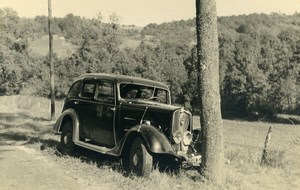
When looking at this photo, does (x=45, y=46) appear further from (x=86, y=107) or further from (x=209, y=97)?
(x=209, y=97)

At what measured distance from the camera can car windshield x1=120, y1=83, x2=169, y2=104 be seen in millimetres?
10531

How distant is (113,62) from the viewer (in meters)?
65.8

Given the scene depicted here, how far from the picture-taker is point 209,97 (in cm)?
851

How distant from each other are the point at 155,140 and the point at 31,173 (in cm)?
262

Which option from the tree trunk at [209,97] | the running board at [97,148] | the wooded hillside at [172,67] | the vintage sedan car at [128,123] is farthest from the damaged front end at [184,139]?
the wooded hillside at [172,67]

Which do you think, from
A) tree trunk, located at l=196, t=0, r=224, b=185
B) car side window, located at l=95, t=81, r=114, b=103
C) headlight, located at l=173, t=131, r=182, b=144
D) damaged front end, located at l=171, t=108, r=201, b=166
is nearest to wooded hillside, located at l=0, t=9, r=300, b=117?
car side window, located at l=95, t=81, r=114, b=103

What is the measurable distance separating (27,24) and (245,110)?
32.1 meters

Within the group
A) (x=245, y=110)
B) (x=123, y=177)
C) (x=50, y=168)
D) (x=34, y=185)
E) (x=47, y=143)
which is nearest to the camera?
(x=34, y=185)

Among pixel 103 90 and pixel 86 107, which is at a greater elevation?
pixel 103 90

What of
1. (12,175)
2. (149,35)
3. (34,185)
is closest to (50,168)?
(12,175)

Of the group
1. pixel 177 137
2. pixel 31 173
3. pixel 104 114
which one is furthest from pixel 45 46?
pixel 177 137

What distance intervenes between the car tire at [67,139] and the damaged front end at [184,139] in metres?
3.15

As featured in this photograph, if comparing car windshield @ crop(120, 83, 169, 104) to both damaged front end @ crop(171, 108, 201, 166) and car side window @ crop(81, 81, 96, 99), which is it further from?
damaged front end @ crop(171, 108, 201, 166)

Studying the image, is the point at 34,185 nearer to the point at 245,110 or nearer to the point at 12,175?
the point at 12,175
